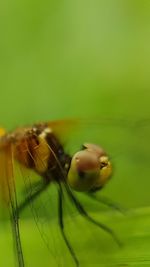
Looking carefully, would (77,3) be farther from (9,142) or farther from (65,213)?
(65,213)

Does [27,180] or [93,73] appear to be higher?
[93,73]

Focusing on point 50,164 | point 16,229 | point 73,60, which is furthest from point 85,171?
point 73,60

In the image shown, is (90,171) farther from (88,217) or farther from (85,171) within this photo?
(88,217)

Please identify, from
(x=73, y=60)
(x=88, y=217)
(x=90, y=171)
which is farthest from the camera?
(x=73, y=60)

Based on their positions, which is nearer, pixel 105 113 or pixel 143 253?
pixel 143 253

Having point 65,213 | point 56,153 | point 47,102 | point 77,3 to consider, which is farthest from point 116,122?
point 77,3
